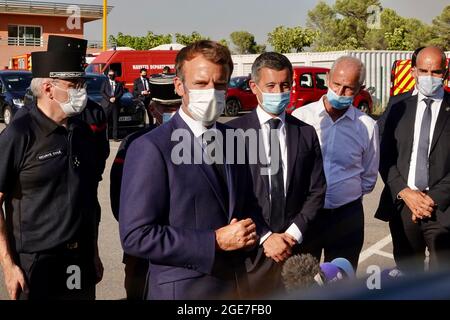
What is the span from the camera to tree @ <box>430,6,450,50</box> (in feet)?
154

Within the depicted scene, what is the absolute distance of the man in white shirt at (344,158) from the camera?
4.13m

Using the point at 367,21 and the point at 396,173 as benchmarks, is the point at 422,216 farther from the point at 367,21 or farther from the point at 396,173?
the point at 367,21

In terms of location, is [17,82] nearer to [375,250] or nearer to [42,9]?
[375,250]

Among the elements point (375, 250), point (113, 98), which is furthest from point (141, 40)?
point (375, 250)

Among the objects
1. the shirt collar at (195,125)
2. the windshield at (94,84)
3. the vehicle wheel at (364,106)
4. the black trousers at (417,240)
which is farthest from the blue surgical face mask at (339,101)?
the vehicle wheel at (364,106)

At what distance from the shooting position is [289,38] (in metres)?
56.9

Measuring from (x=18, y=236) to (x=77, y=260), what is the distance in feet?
1.07

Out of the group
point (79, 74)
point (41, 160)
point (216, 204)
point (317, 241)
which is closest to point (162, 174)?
point (216, 204)

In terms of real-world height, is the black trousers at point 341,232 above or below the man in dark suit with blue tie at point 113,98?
below

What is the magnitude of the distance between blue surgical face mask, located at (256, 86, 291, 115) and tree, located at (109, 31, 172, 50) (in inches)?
2228

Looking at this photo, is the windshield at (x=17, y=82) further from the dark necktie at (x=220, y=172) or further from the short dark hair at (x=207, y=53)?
the dark necktie at (x=220, y=172)

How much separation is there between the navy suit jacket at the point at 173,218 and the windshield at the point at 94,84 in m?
14.2

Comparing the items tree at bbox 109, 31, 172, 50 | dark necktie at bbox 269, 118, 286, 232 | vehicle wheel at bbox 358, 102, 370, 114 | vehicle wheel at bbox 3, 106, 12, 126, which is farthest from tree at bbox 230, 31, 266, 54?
dark necktie at bbox 269, 118, 286, 232

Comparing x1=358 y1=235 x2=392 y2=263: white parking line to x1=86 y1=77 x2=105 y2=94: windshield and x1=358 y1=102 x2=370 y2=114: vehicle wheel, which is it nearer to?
x1=86 y1=77 x2=105 y2=94: windshield
